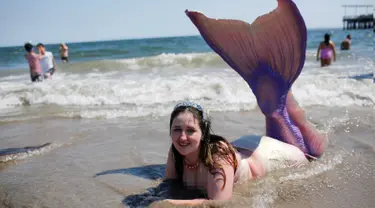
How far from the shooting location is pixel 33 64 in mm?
9945

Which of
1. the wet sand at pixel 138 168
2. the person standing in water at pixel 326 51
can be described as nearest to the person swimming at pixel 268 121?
the wet sand at pixel 138 168

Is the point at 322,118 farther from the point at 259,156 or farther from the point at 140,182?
the point at 140,182

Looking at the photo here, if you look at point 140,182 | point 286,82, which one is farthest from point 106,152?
point 286,82

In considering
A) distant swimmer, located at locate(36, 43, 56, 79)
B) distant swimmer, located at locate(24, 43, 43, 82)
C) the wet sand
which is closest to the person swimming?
the wet sand

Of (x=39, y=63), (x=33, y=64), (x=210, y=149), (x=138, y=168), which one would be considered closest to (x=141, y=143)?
(x=138, y=168)

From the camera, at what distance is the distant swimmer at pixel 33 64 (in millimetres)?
9750

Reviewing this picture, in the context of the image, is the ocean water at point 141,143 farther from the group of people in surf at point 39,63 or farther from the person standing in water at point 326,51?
the person standing in water at point 326,51

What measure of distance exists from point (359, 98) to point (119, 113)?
3718 millimetres

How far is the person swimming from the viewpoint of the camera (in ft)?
8.11

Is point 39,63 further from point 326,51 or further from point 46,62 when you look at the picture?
point 326,51

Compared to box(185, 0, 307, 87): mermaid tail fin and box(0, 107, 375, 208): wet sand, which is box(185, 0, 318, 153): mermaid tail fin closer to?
box(185, 0, 307, 87): mermaid tail fin

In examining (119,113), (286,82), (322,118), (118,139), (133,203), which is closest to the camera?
(133,203)

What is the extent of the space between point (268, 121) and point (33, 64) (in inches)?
320

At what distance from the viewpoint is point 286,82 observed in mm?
3297
